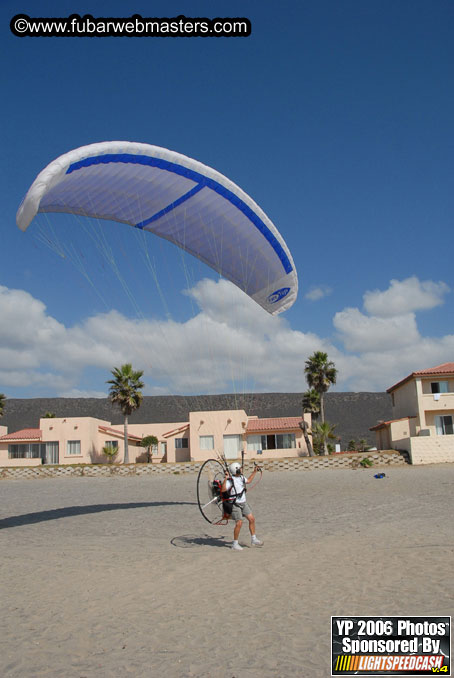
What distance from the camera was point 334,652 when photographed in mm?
4531

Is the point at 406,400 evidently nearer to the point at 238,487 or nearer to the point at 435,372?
the point at 435,372

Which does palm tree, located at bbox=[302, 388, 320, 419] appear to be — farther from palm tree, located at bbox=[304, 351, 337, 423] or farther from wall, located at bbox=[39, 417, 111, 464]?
wall, located at bbox=[39, 417, 111, 464]

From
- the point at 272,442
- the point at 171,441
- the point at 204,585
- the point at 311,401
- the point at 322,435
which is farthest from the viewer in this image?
the point at 311,401

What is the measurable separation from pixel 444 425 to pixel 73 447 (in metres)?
23.8

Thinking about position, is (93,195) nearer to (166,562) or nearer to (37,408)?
(166,562)

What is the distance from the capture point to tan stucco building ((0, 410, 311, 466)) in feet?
112

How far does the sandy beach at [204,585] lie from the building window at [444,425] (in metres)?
17.4

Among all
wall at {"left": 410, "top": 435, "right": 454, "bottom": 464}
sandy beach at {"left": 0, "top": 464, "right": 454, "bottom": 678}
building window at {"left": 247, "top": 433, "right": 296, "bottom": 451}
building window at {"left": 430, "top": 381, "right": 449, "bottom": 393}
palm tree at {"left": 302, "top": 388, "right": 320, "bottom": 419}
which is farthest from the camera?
palm tree at {"left": 302, "top": 388, "right": 320, "bottom": 419}

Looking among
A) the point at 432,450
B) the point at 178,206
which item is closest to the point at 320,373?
the point at 432,450

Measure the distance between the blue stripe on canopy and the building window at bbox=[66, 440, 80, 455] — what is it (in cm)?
2844

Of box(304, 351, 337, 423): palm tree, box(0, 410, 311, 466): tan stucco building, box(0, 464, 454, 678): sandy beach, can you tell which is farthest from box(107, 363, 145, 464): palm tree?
box(0, 464, 454, 678): sandy beach

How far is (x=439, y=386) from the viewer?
2994 centimetres

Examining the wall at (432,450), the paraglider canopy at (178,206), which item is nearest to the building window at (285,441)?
the wall at (432,450)

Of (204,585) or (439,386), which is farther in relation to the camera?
(439,386)
